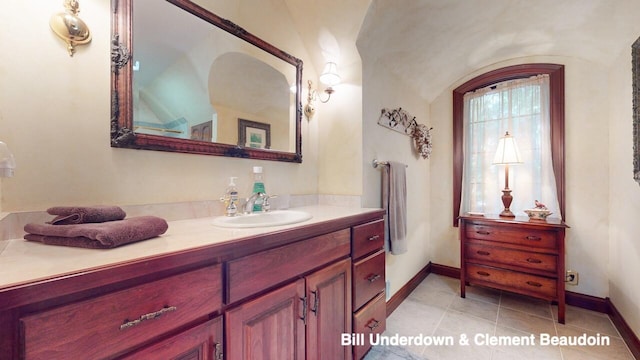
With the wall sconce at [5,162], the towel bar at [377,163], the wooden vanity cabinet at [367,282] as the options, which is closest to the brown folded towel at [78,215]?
the wall sconce at [5,162]

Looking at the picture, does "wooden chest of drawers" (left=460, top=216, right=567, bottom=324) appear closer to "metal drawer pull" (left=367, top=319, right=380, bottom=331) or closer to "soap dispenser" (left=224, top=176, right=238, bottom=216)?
"metal drawer pull" (left=367, top=319, right=380, bottom=331)

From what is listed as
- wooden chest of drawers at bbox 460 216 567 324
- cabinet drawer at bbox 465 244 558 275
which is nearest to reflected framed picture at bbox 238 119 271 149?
wooden chest of drawers at bbox 460 216 567 324

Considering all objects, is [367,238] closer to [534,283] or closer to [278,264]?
[278,264]

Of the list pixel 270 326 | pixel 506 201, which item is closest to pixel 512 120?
pixel 506 201

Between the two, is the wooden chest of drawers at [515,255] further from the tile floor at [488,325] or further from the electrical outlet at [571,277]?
the electrical outlet at [571,277]

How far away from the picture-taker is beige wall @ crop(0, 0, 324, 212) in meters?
0.81

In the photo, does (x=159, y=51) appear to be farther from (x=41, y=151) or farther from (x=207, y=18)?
(x=41, y=151)

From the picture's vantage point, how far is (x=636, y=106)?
1.51 metres

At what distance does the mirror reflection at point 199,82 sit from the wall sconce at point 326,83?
0.75 ft

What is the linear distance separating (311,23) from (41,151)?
5.13ft

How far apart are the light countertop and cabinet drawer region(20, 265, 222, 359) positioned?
0.07 metres

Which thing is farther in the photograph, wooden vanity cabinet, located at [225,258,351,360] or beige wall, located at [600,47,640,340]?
beige wall, located at [600,47,640,340]

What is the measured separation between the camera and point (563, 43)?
6.63 feet

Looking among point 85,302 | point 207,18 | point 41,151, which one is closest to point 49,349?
point 85,302
